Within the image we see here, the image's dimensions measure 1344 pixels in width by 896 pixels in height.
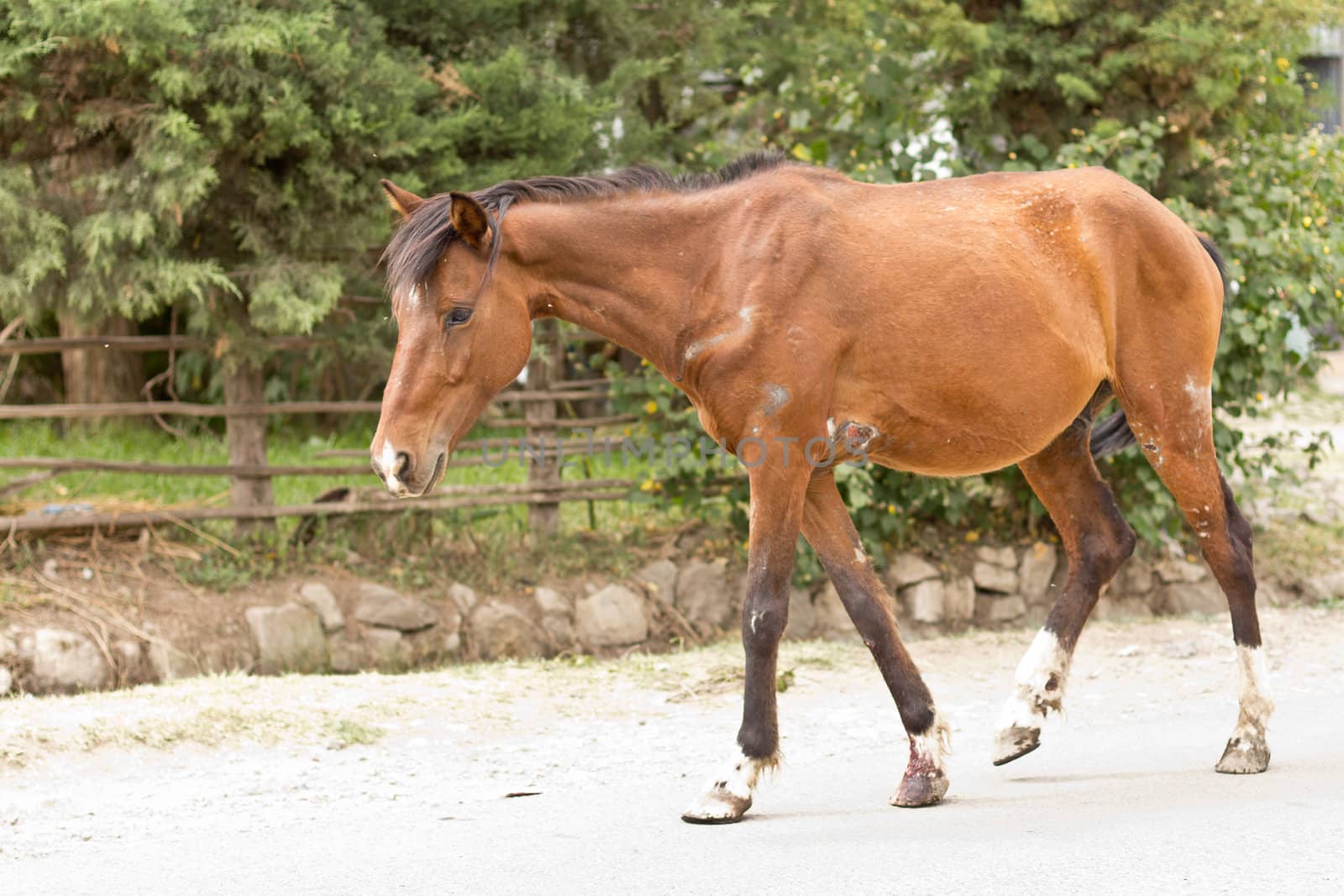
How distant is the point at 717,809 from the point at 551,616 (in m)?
3.98

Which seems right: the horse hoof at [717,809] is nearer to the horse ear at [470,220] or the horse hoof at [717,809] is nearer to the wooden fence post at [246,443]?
the horse ear at [470,220]

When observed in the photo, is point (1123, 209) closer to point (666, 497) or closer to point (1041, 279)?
point (1041, 279)

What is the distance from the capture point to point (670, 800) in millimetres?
4785

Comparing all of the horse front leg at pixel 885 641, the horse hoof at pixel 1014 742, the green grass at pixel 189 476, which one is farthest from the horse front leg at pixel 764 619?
the green grass at pixel 189 476

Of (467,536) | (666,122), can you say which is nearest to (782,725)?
(467,536)

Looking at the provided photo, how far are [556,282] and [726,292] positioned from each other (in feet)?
1.93

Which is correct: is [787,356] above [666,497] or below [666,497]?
above

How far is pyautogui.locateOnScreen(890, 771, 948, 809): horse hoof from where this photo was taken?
15.1ft

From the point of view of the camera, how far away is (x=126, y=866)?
4.06 m

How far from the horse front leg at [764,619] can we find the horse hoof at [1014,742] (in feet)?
3.46

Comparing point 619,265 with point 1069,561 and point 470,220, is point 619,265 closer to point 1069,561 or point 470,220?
point 470,220

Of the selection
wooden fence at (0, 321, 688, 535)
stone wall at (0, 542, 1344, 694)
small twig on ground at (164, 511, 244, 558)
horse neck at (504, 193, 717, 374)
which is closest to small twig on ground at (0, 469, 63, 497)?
Result: wooden fence at (0, 321, 688, 535)

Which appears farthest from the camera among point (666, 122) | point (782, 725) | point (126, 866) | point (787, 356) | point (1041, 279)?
point (666, 122)

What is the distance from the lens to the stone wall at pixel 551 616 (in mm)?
7309
